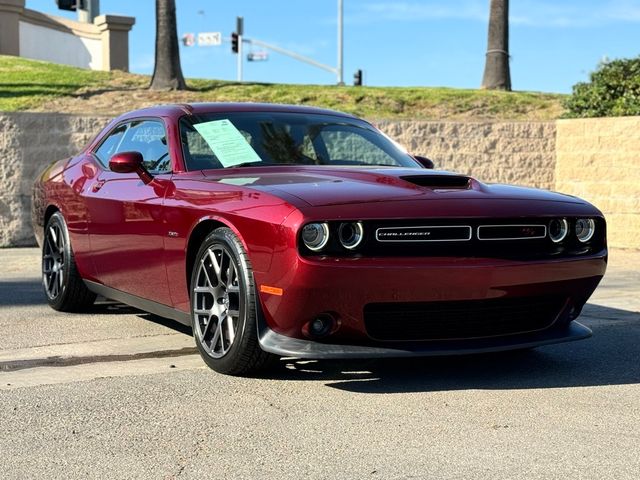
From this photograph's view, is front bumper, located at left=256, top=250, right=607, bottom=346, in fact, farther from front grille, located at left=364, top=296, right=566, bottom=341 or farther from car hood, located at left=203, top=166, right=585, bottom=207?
car hood, located at left=203, top=166, right=585, bottom=207

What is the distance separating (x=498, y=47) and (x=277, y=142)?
53.0 feet

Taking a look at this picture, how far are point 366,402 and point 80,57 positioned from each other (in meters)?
25.3

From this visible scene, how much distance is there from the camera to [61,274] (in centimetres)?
709

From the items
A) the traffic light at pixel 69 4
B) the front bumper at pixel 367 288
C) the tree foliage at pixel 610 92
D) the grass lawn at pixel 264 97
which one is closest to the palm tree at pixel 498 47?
the grass lawn at pixel 264 97

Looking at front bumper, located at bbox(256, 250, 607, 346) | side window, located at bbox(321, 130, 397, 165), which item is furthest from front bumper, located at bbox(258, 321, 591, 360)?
side window, located at bbox(321, 130, 397, 165)

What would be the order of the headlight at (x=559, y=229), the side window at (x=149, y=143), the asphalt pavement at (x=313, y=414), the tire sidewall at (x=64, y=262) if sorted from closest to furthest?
1. the asphalt pavement at (x=313, y=414)
2. the headlight at (x=559, y=229)
3. the side window at (x=149, y=143)
4. the tire sidewall at (x=64, y=262)

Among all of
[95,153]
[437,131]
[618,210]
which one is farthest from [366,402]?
[437,131]

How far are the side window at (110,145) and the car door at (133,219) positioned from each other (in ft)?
0.04

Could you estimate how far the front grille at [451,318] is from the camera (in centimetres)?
469

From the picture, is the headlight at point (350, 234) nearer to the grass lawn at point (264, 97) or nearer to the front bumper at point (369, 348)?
the front bumper at point (369, 348)

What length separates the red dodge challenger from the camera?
454 centimetres

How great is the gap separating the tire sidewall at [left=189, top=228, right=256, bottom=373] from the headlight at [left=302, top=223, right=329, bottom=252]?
0.38 meters

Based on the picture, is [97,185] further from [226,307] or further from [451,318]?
[451,318]

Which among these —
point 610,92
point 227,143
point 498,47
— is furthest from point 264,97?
point 227,143
